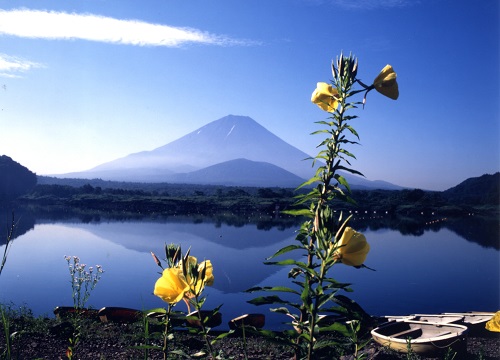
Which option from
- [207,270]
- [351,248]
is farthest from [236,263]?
[351,248]

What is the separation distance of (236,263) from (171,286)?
993 inches

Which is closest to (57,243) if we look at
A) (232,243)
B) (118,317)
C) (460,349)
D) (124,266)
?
(124,266)

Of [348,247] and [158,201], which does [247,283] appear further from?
[158,201]

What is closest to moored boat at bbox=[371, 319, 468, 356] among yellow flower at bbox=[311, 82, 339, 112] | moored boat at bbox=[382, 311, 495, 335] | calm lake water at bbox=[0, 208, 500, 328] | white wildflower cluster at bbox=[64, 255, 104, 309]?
moored boat at bbox=[382, 311, 495, 335]

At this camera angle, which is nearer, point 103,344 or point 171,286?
point 171,286

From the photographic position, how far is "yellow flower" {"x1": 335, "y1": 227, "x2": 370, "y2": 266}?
1.15 metres

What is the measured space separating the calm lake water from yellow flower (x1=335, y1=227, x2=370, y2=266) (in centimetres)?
446

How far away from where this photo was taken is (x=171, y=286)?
4.17ft

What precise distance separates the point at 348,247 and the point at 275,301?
1.34ft

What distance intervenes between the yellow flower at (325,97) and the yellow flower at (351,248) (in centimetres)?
55

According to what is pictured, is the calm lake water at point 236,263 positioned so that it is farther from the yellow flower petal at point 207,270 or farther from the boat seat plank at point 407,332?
the boat seat plank at point 407,332

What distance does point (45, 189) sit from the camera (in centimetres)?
6303

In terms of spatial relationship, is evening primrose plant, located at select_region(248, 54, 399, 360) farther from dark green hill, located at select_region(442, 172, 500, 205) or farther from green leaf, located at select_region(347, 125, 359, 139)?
dark green hill, located at select_region(442, 172, 500, 205)

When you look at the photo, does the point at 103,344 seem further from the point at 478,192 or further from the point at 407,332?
the point at 478,192
